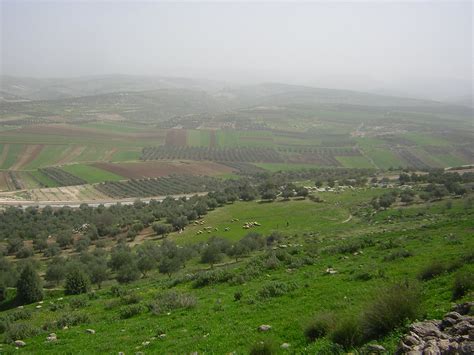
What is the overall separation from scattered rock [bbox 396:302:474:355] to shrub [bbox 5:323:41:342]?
13746 mm

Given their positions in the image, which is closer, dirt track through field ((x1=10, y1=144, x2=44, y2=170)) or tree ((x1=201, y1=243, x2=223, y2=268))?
tree ((x1=201, y1=243, x2=223, y2=268))

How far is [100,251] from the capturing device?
4206 cm

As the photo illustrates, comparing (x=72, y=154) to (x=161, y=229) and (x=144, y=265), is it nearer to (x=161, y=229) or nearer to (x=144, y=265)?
(x=161, y=229)

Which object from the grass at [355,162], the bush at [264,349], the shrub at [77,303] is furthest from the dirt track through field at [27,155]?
the bush at [264,349]

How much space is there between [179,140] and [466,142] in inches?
5122

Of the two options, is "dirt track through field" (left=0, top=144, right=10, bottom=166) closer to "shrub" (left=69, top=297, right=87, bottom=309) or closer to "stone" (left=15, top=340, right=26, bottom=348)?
"shrub" (left=69, top=297, right=87, bottom=309)

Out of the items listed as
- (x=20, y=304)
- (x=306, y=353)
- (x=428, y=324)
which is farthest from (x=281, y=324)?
(x=20, y=304)

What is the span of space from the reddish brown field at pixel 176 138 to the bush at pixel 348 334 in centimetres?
15194

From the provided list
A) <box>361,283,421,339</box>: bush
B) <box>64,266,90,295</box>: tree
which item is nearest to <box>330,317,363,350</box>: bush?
<box>361,283,421,339</box>: bush

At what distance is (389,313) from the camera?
8.44 meters

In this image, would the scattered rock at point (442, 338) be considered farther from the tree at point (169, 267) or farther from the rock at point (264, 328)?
the tree at point (169, 267)

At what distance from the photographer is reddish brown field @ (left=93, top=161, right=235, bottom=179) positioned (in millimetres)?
110188

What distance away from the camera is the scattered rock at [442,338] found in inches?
245

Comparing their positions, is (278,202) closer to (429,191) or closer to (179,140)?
(429,191)
